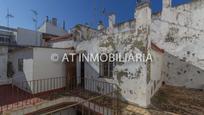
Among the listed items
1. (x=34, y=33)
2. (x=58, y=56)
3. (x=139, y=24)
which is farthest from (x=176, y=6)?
(x=34, y=33)

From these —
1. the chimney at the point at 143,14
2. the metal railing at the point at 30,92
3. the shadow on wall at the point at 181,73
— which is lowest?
the metal railing at the point at 30,92

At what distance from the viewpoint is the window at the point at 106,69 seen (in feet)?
27.9

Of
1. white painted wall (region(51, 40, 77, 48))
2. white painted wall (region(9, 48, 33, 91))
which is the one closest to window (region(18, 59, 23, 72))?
white painted wall (region(9, 48, 33, 91))

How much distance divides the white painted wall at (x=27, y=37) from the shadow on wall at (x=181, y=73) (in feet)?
44.6

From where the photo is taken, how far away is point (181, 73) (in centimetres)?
998

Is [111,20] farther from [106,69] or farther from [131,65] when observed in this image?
[131,65]

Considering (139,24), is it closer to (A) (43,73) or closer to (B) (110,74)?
(B) (110,74)

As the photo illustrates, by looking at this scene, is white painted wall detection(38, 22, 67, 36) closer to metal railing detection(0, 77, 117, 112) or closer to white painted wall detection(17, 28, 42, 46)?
white painted wall detection(17, 28, 42, 46)

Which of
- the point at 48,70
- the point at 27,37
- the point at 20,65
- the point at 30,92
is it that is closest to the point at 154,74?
the point at 48,70

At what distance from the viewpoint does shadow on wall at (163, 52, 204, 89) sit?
30.3 feet

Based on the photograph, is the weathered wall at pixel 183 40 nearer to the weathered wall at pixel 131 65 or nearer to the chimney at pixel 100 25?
the weathered wall at pixel 131 65

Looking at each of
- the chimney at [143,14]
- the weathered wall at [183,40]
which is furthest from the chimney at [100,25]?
the chimney at [143,14]

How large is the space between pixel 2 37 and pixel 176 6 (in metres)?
16.5

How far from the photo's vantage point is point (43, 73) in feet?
31.6
